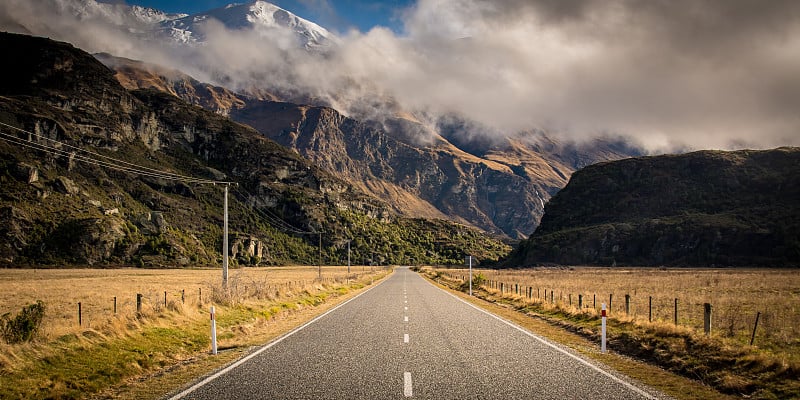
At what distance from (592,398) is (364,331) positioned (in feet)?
33.5

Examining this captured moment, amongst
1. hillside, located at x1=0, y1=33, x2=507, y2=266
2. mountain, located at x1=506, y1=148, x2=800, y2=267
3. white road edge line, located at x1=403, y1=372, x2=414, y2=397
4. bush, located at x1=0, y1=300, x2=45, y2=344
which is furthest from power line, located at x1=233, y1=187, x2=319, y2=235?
white road edge line, located at x1=403, y1=372, x2=414, y2=397

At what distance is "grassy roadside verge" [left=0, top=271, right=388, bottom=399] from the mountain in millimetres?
122863

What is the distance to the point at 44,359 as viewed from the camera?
445 inches

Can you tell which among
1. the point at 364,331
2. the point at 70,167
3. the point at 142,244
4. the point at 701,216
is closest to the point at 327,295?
the point at 364,331

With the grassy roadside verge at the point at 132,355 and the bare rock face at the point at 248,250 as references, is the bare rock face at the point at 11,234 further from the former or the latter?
the grassy roadside verge at the point at 132,355

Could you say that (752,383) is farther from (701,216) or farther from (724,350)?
(701,216)

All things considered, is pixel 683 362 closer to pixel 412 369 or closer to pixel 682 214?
pixel 412 369

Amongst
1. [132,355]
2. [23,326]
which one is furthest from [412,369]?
[23,326]

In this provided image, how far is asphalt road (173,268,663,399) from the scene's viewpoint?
8.99 m

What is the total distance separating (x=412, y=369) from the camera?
35.9 feet

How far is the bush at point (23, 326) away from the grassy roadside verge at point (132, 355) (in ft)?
4.68

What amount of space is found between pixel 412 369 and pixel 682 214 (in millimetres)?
162453

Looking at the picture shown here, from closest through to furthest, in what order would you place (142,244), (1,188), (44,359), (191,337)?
(44,359) < (191,337) < (1,188) < (142,244)

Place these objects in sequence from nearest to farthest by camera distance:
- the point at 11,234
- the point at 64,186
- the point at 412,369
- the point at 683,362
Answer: the point at 412,369, the point at 683,362, the point at 11,234, the point at 64,186
